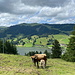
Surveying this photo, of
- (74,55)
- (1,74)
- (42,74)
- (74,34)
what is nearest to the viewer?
(1,74)

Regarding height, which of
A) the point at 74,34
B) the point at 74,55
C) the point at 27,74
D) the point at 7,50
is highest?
the point at 74,34

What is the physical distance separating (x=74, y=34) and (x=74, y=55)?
319 inches

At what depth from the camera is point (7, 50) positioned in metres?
90.9

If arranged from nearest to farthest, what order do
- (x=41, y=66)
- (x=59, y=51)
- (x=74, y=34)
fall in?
(x=41, y=66) < (x=74, y=34) < (x=59, y=51)

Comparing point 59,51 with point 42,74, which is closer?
point 42,74

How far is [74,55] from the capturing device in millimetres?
42750

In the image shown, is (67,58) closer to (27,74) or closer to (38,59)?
(38,59)

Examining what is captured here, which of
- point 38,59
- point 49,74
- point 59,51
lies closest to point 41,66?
point 38,59

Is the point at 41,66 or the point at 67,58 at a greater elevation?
the point at 41,66

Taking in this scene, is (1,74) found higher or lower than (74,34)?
lower

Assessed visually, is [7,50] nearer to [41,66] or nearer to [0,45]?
[0,45]

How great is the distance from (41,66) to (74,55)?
2293 centimetres

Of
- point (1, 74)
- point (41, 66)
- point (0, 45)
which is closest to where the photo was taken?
point (1, 74)

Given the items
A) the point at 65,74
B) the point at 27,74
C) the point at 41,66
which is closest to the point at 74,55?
the point at 41,66
